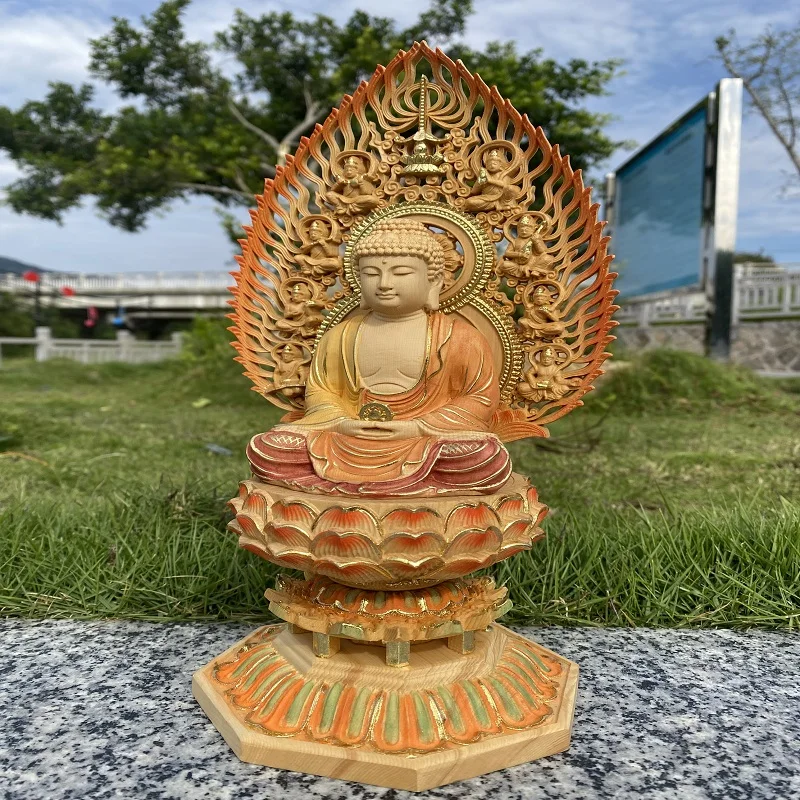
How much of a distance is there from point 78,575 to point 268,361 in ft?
3.87

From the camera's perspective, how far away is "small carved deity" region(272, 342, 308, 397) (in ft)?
6.67

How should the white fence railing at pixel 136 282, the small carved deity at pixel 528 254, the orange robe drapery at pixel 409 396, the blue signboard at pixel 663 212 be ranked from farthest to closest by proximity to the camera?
the white fence railing at pixel 136 282 → the blue signboard at pixel 663 212 → the small carved deity at pixel 528 254 → the orange robe drapery at pixel 409 396

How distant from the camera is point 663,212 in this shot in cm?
→ 798

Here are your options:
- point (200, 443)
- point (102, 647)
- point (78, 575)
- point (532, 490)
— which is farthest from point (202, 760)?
point (200, 443)

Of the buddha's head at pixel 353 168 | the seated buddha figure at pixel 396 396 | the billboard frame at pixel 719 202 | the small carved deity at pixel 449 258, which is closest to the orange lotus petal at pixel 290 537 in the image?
the seated buddha figure at pixel 396 396

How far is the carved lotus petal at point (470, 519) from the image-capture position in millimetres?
1452

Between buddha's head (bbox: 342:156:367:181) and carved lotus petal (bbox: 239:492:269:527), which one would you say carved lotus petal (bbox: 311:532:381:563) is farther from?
buddha's head (bbox: 342:156:367:181)

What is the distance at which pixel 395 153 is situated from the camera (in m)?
1.98

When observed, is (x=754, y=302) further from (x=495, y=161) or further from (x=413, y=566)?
(x=413, y=566)

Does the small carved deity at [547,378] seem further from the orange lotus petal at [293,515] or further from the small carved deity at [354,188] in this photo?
the orange lotus petal at [293,515]

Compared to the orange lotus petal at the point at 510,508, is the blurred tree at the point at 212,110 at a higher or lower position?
higher

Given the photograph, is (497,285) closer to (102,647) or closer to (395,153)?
(395,153)

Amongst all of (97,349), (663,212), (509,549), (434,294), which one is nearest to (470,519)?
(509,549)

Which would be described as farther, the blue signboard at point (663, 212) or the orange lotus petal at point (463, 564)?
the blue signboard at point (663, 212)
